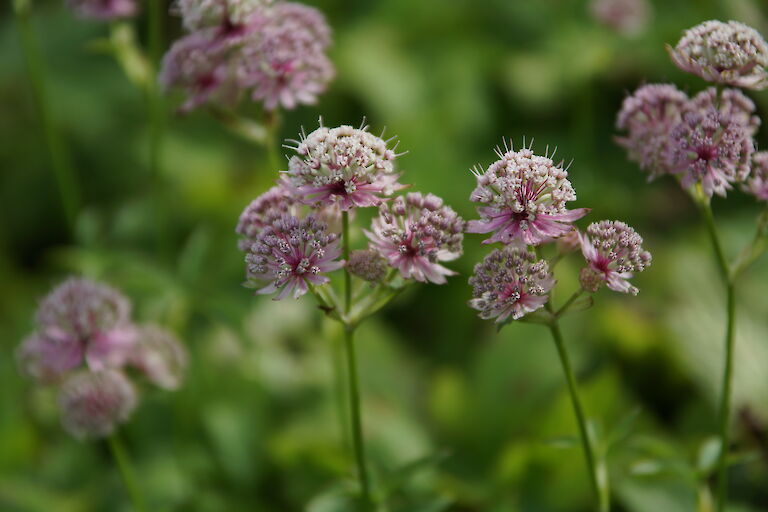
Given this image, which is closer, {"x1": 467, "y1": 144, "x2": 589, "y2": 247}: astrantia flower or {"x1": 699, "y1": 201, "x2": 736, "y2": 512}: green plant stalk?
{"x1": 467, "y1": 144, "x2": 589, "y2": 247}: astrantia flower

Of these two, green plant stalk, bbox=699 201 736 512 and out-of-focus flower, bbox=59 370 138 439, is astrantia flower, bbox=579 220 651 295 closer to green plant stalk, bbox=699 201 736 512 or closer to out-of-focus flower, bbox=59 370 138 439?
green plant stalk, bbox=699 201 736 512

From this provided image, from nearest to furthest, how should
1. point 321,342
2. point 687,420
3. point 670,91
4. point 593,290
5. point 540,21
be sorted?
point 593,290
point 670,91
point 687,420
point 321,342
point 540,21

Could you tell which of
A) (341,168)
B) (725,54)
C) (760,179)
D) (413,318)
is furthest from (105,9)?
(760,179)

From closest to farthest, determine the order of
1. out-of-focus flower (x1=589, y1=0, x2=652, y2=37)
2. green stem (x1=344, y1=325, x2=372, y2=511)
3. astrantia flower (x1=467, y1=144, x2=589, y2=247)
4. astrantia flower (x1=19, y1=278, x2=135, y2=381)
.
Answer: astrantia flower (x1=467, y1=144, x2=589, y2=247), green stem (x1=344, y1=325, x2=372, y2=511), astrantia flower (x1=19, y1=278, x2=135, y2=381), out-of-focus flower (x1=589, y1=0, x2=652, y2=37)

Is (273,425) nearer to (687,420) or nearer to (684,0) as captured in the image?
(687,420)

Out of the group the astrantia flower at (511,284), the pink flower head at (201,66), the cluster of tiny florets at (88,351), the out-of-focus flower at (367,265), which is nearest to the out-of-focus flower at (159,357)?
the cluster of tiny florets at (88,351)

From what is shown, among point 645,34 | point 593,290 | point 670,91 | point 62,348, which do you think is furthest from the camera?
point 645,34

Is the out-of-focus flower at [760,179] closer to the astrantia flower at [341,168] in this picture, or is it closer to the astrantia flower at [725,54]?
the astrantia flower at [725,54]

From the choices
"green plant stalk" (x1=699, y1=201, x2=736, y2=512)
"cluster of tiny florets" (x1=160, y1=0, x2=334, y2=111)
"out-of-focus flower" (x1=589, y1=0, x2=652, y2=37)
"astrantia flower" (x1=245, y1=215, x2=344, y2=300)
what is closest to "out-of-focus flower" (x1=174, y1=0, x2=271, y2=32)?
"cluster of tiny florets" (x1=160, y1=0, x2=334, y2=111)

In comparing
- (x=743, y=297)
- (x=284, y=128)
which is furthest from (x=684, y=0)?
(x=284, y=128)
